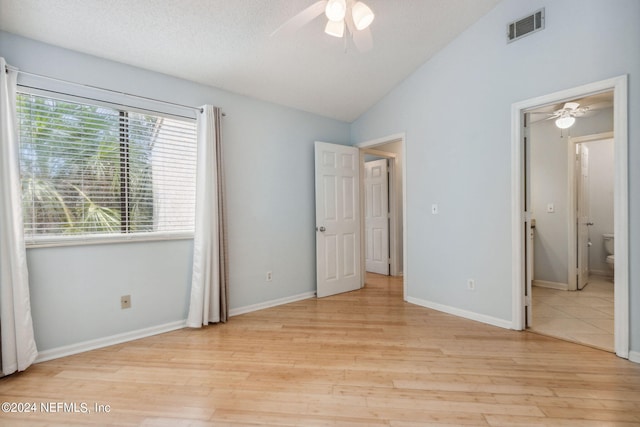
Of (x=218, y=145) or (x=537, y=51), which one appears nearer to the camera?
(x=537, y=51)

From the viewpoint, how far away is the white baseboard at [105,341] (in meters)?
2.41

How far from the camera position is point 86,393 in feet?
6.42

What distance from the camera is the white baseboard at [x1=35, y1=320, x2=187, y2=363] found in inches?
94.8

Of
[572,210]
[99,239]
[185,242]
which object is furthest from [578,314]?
[99,239]

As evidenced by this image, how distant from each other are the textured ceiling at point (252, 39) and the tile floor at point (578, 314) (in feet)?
10.4

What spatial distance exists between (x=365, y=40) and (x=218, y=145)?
5.97 ft

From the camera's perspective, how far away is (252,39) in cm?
276

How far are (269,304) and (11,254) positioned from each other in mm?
2403

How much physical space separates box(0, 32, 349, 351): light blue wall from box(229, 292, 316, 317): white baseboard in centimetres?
5

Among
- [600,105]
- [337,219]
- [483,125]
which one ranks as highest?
[600,105]

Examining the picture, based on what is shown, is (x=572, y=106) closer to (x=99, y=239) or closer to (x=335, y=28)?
(x=335, y=28)

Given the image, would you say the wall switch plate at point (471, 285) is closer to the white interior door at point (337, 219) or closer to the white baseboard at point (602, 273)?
the white interior door at point (337, 219)

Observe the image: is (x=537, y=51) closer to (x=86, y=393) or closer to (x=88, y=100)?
(x=88, y=100)

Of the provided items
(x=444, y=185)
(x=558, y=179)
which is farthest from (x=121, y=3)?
(x=558, y=179)
